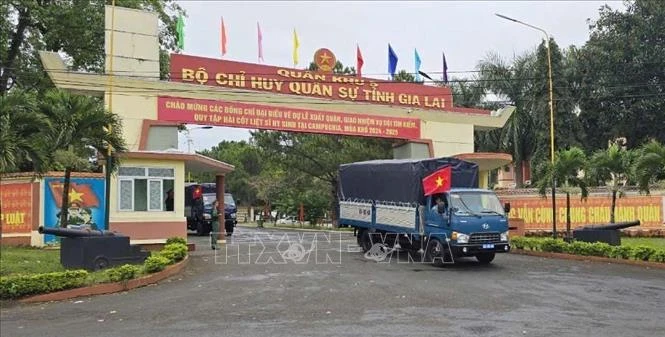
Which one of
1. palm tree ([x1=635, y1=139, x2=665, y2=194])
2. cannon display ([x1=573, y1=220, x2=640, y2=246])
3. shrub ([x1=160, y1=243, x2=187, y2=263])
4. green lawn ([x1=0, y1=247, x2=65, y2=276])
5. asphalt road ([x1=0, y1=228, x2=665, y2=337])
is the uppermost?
palm tree ([x1=635, y1=139, x2=665, y2=194])

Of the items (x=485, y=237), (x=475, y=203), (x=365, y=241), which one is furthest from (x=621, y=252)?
(x=365, y=241)

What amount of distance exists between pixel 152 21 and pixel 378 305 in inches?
660

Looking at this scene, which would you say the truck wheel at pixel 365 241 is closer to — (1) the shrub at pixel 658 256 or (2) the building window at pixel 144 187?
(2) the building window at pixel 144 187

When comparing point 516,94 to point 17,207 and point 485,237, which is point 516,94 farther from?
point 17,207

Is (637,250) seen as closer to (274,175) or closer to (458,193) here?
(458,193)

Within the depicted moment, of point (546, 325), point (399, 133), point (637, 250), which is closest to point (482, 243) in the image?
point (637, 250)

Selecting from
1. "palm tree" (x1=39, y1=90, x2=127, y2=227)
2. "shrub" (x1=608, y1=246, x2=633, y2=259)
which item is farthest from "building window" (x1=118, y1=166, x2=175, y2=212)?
"shrub" (x1=608, y1=246, x2=633, y2=259)

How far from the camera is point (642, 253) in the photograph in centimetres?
1720

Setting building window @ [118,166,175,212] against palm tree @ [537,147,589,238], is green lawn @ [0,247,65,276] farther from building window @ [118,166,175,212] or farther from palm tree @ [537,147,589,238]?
palm tree @ [537,147,589,238]

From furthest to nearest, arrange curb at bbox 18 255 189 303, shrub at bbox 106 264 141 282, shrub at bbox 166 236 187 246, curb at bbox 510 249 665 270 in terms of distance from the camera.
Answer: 1. shrub at bbox 166 236 187 246
2. curb at bbox 510 249 665 270
3. shrub at bbox 106 264 141 282
4. curb at bbox 18 255 189 303

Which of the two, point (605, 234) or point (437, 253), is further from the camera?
point (605, 234)

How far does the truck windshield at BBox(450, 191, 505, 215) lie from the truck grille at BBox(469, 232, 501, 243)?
0.57 m

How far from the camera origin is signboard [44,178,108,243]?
20.3m

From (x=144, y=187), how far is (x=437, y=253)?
10163 mm
